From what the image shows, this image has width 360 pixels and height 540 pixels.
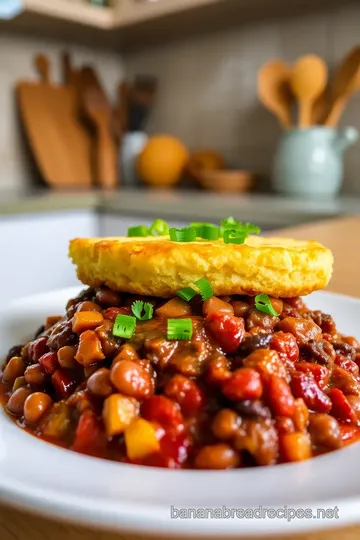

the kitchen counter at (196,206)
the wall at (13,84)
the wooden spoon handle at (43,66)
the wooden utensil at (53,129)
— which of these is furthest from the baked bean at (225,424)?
Result: the wooden spoon handle at (43,66)

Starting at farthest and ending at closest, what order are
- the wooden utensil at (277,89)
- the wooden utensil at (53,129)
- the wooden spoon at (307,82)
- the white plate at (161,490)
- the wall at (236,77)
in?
the wooden utensil at (53,129) < the wall at (236,77) < the wooden utensil at (277,89) < the wooden spoon at (307,82) < the white plate at (161,490)

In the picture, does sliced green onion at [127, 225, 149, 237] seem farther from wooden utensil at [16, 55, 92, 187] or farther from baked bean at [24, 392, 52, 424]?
wooden utensil at [16, 55, 92, 187]

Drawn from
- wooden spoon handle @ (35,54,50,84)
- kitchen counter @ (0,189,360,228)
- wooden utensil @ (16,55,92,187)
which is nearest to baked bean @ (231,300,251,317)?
kitchen counter @ (0,189,360,228)

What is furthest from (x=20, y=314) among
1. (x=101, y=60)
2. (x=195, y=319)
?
(x=101, y=60)

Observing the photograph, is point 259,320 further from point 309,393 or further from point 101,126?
point 101,126

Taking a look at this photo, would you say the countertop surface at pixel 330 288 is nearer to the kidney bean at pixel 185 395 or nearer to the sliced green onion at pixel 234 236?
the kidney bean at pixel 185 395
